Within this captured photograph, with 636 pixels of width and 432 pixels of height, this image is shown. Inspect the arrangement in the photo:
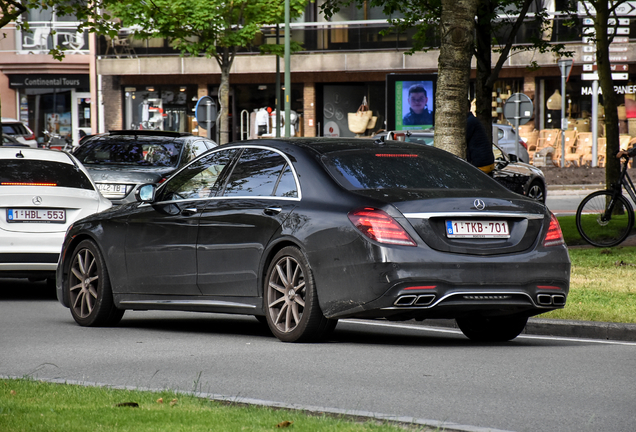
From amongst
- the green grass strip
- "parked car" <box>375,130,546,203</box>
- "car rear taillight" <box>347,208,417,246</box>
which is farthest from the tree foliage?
the green grass strip

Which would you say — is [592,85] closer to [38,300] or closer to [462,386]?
[38,300]

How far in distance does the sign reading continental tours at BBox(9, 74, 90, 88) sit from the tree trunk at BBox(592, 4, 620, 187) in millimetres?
34773

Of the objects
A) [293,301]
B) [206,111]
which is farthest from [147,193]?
[206,111]

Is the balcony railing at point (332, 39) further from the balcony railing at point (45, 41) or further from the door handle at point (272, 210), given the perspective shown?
the door handle at point (272, 210)

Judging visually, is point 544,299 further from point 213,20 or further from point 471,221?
point 213,20

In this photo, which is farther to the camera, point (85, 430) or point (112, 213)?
point (112, 213)

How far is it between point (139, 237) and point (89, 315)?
0.86 m

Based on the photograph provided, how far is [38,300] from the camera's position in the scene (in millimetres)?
12320

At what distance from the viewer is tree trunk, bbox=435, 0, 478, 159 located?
13.3 metres

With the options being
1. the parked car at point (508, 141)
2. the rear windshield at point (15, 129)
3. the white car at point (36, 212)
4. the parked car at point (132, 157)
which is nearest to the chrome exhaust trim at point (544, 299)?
the white car at point (36, 212)

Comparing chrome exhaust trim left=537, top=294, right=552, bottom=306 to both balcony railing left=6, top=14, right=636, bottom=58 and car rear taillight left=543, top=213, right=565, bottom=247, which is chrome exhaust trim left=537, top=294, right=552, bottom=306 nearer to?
car rear taillight left=543, top=213, right=565, bottom=247

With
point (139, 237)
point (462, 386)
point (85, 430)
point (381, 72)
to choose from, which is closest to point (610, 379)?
point (462, 386)

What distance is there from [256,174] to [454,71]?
5161 millimetres

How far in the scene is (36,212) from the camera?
11.7 metres
